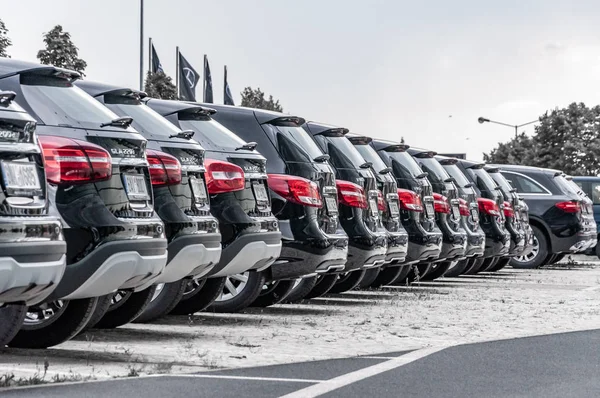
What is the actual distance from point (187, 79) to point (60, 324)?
31563 millimetres

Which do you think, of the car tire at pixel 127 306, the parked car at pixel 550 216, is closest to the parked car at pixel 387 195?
the car tire at pixel 127 306

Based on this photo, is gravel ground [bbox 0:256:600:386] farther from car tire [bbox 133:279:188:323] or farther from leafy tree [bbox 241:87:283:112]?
leafy tree [bbox 241:87:283:112]

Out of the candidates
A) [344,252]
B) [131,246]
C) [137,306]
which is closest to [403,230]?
[344,252]

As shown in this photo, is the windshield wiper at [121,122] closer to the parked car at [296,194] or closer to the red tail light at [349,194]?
the parked car at [296,194]

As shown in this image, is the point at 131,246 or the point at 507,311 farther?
the point at 507,311

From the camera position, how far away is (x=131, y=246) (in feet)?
29.4

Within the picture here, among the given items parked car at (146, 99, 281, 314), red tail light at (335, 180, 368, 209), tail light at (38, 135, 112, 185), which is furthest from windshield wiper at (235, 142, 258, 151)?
tail light at (38, 135, 112, 185)

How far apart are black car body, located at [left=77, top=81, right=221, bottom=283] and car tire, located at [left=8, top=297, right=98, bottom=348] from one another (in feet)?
2.63

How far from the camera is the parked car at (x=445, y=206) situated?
1825cm

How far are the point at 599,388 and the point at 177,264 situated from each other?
340 cm

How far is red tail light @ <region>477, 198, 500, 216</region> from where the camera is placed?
21438 mm

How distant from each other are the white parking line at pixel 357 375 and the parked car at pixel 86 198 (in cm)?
150

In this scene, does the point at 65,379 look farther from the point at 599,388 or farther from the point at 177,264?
the point at 599,388

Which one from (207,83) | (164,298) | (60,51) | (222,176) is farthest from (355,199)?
(60,51)
